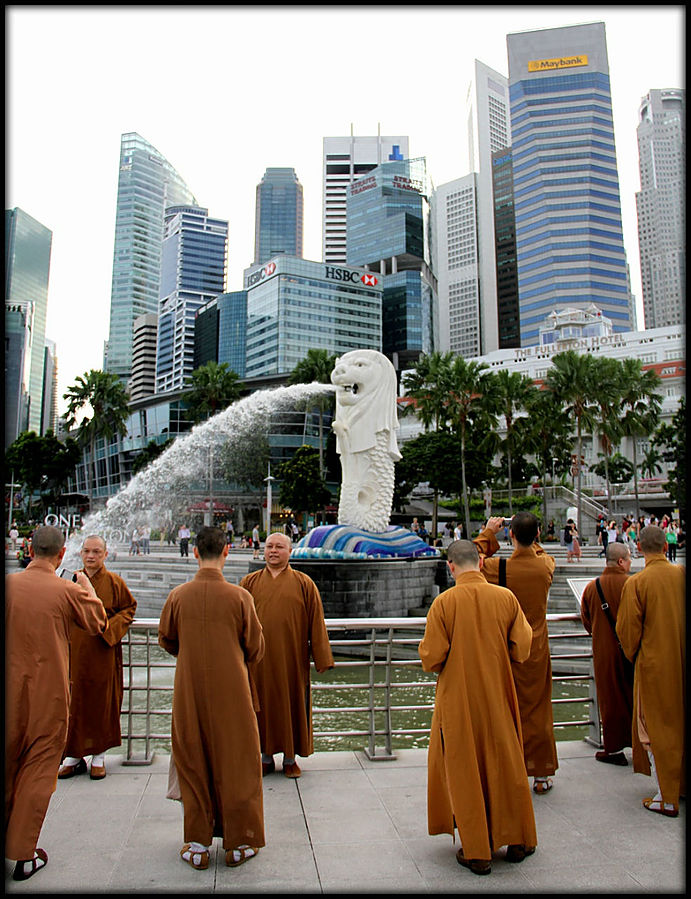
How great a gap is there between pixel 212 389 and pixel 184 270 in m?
126

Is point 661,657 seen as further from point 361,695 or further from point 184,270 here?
point 184,270

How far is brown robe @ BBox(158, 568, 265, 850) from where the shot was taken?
10.5ft

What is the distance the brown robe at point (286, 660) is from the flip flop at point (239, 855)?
1.04 metres

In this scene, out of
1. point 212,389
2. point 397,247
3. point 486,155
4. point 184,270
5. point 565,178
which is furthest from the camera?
point 184,270

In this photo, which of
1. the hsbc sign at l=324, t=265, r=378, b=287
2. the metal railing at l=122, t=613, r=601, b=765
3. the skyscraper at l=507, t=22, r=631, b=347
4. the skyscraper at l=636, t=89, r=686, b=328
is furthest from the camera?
the skyscraper at l=636, t=89, r=686, b=328

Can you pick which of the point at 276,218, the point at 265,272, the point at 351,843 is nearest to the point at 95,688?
the point at 351,843

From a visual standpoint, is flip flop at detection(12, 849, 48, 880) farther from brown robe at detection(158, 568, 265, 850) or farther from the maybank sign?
the maybank sign

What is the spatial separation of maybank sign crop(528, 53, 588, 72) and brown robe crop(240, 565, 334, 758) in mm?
143799

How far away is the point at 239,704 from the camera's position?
3.29m

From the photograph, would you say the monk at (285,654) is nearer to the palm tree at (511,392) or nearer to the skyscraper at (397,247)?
the palm tree at (511,392)

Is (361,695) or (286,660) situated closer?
(286,660)

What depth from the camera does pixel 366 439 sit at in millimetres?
15258

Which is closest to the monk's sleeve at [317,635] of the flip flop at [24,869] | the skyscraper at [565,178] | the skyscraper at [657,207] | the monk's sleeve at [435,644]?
the monk's sleeve at [435,644]

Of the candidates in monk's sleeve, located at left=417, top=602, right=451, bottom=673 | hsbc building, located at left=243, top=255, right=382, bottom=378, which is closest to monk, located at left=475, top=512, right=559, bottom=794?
monk's sleeve, located at left=417, top=602, right=451, bottom=673
